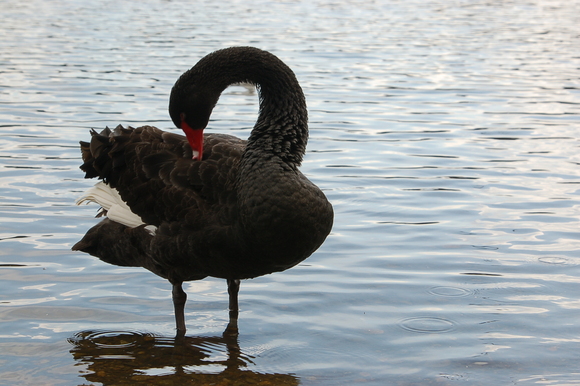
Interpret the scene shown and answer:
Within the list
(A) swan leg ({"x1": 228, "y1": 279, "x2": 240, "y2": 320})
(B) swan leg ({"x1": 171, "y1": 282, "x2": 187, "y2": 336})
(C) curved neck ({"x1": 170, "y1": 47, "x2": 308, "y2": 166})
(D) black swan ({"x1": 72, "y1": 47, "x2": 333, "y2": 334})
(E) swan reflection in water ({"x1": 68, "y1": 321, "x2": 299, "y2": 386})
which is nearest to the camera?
(D) black swan ({"x1": 72, "y1": 47, "x2": 333, "y2": 334})

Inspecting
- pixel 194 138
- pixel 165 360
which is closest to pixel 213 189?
pixel 194 138

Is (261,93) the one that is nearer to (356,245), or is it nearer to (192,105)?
(192,105)

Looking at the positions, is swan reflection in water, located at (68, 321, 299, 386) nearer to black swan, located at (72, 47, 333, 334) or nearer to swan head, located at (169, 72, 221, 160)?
black swan, located at (72, 47, 333, 334)

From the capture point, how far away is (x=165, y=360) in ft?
16.9

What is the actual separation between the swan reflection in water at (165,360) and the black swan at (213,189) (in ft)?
0.63

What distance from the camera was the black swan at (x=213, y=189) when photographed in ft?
15.3

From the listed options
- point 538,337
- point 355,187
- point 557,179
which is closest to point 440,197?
point 355,187

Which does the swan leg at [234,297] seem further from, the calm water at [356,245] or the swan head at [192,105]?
the swan head at [192,105]

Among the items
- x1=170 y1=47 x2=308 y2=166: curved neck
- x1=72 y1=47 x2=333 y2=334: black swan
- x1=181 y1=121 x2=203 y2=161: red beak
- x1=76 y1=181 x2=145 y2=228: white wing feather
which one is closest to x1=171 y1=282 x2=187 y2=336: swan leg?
x1=72 y1=47 x2=333 y2=334: black swan

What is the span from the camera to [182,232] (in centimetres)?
497

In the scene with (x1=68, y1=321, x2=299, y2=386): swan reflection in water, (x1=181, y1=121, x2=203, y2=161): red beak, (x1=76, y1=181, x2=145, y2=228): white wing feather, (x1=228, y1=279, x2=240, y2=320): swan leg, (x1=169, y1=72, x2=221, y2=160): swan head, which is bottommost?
(x1=68, y1=321, x2=299, y2=386): swan reflection in water

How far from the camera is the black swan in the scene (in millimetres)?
4652

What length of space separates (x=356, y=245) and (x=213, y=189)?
2.35m

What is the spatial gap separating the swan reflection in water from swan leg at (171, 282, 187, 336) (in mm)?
61
